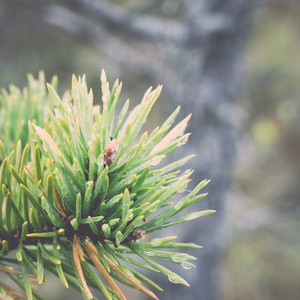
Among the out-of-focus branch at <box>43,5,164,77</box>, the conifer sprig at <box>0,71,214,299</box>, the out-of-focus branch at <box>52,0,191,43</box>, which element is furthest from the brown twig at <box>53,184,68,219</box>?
the out-of-focus branch at <box>43,5,164,77</box>

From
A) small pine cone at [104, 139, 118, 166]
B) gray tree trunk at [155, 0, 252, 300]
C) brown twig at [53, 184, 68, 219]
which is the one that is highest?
gray tree trunk at [155, 0, 252, 300]

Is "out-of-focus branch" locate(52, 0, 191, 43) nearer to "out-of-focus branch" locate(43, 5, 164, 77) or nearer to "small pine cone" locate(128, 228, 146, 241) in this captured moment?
"out-of-focus branch" locate(43, 5, 164, 77)

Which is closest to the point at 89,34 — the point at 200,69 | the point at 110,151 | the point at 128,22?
the point at 128,22

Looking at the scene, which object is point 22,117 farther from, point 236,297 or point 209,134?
point 236,297

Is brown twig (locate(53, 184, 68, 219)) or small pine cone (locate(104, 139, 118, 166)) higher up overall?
small pine cone (locate(104, 139, 118, 166))

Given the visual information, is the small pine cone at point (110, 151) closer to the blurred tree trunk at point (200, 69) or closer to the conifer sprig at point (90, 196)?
the conifer sprig at point (90, 196)

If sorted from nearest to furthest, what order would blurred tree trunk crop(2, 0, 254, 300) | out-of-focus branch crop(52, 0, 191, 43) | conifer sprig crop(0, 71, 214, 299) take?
conifer sprig crop(0, 71, 214, 299) < out-of-focus branch crop(52, 0, 191, 43) < blurred tree trunk crop(2, 0, 254, 300)

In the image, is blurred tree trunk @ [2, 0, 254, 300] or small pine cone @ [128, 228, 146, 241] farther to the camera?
blurred tree trunk @ [2, 0, 254, 300]

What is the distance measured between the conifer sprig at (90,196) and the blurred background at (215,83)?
0.79 m

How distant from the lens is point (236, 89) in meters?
1.39

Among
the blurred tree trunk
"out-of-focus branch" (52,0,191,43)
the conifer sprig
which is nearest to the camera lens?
the conifer sprig

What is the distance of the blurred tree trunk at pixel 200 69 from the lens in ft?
3.82

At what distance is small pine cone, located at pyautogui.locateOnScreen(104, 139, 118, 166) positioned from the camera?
0.33 meters

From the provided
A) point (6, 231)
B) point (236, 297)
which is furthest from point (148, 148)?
point (236, 297)
